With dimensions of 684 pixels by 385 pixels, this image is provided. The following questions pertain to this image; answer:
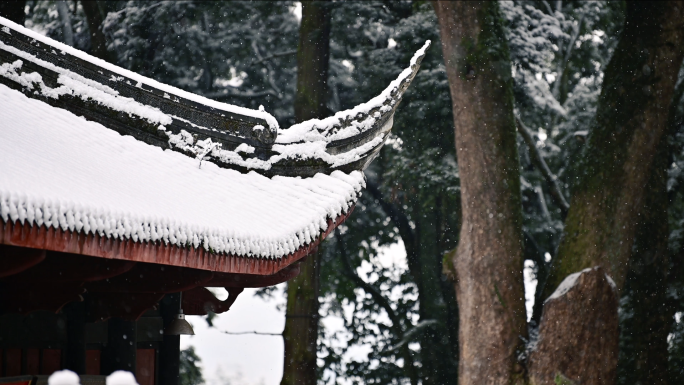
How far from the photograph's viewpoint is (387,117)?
20.1 ft

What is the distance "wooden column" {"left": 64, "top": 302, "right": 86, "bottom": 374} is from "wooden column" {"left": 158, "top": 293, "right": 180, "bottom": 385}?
0.96 meters

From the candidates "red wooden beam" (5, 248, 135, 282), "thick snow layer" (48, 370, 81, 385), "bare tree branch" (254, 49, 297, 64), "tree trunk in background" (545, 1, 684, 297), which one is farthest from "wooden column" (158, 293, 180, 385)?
"bare tree branch" (254, 49, 297, 64)

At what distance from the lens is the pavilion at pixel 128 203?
318 cm

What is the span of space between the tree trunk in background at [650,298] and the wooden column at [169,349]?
605cm

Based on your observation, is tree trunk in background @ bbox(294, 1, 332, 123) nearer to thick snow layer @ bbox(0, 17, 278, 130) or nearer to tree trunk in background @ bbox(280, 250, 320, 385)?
tree trunk in background @ bbox(280, 250, 320, 385)

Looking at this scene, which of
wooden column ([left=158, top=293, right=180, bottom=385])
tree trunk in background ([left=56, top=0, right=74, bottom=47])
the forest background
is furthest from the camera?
tree trunk in background ([left=56, top=0, right=74, bottom=47])

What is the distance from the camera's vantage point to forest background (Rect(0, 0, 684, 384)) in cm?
995

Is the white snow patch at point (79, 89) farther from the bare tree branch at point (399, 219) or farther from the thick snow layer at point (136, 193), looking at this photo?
the bare tree branch at point (399, 219)

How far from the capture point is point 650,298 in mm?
9516

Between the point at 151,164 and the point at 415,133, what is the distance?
8.30 metres

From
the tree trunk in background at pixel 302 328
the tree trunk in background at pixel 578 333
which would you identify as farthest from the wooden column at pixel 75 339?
the tree trunk in background at pixel 302 328

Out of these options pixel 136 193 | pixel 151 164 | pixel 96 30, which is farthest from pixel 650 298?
pixel 96 30

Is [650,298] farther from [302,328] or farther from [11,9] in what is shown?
[11,9]

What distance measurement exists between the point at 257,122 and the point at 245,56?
9.22 meters
